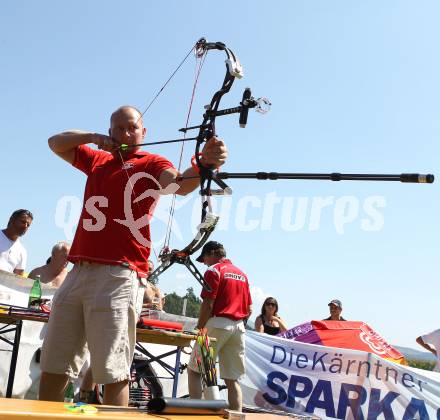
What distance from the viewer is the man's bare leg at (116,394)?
254 centimetres

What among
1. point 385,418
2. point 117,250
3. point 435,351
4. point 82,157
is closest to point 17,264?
point 82,157

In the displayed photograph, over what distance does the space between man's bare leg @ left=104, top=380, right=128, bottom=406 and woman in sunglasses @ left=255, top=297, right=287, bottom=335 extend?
198 inches

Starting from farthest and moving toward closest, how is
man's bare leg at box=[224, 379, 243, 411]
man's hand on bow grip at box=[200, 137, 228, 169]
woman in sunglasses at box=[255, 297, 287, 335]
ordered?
1. woman in sunglasses at box=[255, 297, 287, 335]
2. man's bare leg at box=[224, 379, 243, 411]
3. man's hand on bow grip at box=[200, 137, 228, 169]

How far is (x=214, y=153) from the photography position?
2.46 meters

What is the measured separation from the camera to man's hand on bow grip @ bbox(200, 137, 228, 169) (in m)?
2.46

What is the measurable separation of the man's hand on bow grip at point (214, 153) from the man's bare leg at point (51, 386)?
1.19 metres

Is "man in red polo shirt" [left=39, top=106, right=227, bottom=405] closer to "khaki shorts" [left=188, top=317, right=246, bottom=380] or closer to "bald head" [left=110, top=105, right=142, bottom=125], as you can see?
"bald head" [left=110, top=105, right=142, bottom=125]

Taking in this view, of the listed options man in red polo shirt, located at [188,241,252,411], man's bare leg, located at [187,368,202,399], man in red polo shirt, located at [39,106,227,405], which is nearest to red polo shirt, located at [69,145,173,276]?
man in red polo shirt, located at [39,106,227,405]

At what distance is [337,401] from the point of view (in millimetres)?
5859

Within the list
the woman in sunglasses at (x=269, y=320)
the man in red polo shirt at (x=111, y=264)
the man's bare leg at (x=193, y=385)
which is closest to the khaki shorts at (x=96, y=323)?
the man in red polo shirt at (x=111, y=264)

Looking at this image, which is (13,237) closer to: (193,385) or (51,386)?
(193,385)

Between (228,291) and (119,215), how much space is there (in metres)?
2.89

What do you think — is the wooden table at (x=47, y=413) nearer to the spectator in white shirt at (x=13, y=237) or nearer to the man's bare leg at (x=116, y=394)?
the man's bare leg at (x=116, y=394)

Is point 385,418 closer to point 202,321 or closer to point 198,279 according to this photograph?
point 202,321
